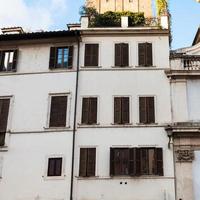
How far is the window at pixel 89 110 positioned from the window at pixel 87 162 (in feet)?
5.38

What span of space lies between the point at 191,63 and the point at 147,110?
4.00 m

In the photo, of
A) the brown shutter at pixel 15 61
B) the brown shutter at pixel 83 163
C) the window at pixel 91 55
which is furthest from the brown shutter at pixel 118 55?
the brown shutter at pixel 15 61

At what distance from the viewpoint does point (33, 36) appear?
2691 cm

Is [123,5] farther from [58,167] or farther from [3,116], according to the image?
[58,167]

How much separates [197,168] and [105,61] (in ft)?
26.2

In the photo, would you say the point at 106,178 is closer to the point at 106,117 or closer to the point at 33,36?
the point at 106,117

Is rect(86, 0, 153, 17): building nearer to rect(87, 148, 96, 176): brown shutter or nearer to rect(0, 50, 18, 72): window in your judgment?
rect(0, 50, 18, 72): window

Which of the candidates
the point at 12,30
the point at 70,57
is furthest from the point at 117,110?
the point at 12,30

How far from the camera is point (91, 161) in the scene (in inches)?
938

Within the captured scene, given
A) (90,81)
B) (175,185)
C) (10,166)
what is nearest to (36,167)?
(10,166)

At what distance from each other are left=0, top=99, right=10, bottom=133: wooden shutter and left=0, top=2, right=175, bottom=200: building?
0.18 ft

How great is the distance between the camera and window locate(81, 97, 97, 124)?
24.8m

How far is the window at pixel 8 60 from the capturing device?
26906mm

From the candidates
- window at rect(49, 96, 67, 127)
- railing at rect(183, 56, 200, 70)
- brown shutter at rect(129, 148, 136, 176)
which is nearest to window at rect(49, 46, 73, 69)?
window at rect(49, 96, 67, 127)
